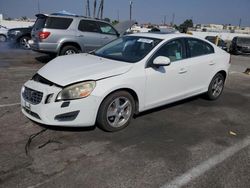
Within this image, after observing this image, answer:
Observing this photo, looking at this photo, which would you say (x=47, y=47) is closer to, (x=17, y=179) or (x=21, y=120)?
(x=21, y=120)

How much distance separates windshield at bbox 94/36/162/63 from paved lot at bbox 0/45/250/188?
113 cm

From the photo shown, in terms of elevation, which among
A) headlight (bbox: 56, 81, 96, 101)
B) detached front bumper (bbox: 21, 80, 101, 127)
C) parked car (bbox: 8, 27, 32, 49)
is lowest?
parked car (bbox: 8, 27, 32, 49)

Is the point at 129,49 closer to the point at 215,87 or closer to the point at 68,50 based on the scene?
the point at 215,87

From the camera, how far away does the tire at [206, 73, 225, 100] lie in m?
6.54

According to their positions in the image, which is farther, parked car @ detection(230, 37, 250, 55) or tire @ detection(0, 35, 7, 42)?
parked car @ detection(230, 37, 250, 55)

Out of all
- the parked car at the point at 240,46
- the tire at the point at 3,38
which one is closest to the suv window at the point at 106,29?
the tire at the point at 3,38

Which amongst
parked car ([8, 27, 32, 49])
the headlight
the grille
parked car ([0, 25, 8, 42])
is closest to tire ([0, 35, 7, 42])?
parked car ([0, 25, 8, 42])

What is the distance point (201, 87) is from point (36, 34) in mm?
7106

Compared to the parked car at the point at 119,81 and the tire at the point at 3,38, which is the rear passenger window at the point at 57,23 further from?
the tire at the point at 3,38

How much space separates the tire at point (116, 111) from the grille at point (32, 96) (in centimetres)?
89

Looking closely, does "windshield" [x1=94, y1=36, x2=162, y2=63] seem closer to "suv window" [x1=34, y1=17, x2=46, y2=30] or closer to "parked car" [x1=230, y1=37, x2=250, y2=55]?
"suv window" [x1=34, y1=17, x2=46, y2=30]

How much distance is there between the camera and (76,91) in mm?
4141

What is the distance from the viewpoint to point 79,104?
412 cm

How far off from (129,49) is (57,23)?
629cm
